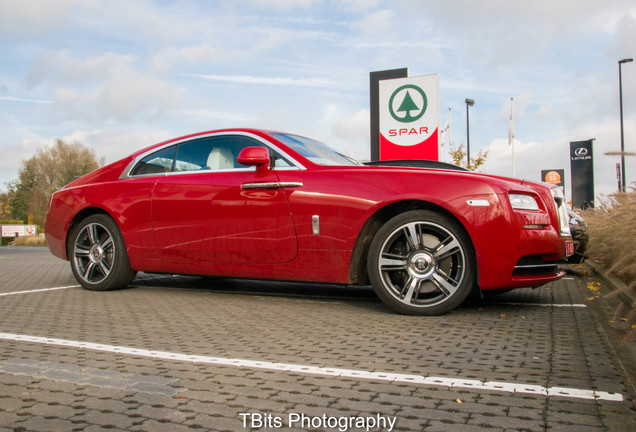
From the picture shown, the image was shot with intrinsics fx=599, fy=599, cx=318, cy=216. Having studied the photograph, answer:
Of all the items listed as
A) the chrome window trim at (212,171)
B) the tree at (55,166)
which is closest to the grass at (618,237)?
the chrome window trim at (212,171)

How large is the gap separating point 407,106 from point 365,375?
9903 mm

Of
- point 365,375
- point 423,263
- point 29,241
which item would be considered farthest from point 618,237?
point 29,241

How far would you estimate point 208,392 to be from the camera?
8.79ft

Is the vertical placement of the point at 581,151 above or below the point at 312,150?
above

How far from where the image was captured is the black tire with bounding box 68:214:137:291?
6.12 m

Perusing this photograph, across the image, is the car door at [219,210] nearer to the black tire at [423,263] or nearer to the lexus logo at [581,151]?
the black tire at [423,263]

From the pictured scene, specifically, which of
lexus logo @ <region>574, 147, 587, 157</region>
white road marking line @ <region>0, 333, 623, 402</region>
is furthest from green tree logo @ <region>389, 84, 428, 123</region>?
lexus logo @ <region>574, 147, 587, 157</region>

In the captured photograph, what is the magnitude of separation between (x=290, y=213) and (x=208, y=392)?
251 centimetres

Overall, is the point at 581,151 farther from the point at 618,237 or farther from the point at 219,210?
the point at 219,210

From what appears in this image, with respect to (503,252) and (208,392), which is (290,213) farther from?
(208,392)

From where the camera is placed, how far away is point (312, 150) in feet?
18.5

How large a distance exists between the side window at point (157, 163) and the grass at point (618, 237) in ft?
13.6

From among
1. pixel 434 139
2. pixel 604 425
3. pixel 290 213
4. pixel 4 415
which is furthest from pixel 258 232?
pixel 434 139

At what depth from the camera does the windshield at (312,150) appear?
5.41 meters
